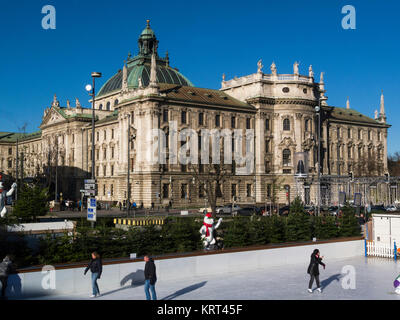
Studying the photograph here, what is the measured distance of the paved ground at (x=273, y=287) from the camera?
18906mm

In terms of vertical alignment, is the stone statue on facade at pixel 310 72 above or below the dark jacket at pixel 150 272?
above

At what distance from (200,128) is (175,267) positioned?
5722 cm

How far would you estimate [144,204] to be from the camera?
7375cm

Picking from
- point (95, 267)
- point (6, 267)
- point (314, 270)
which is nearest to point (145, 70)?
point (95, 267)

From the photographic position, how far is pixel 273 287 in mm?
20766

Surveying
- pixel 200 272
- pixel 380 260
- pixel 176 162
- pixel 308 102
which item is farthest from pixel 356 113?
pixel 200 272

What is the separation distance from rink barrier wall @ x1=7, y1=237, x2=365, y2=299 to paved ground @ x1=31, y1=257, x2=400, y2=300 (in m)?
0.53

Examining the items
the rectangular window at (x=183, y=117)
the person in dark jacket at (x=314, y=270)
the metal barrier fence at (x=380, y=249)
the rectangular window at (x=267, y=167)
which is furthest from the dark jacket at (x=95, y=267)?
the rectangular window at (x=267, y=167)

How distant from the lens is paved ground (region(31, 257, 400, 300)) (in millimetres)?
18906

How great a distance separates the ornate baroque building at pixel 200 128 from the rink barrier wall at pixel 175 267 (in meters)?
30.6

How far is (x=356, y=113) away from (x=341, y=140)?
54.2 ft

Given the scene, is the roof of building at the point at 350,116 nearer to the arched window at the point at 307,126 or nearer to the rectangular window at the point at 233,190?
the arched window at the point at 307,126
